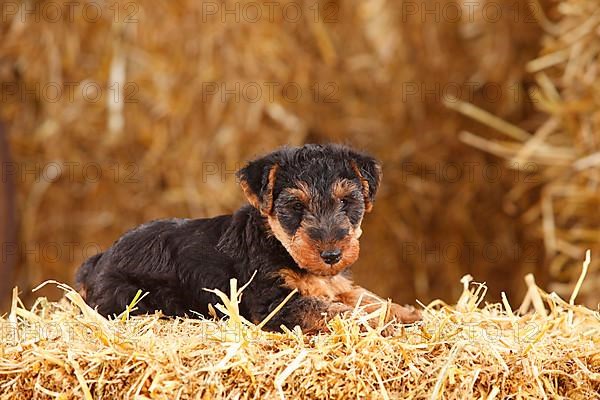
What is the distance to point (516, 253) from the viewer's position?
666cm

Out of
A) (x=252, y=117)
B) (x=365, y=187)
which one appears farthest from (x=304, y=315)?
(x=252, y=117)

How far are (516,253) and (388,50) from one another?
1.66 m

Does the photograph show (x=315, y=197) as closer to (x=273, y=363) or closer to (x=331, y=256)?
(x=331, y=256)

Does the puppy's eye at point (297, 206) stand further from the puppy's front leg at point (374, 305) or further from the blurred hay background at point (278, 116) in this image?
the blurred hay background at point (278, 116)

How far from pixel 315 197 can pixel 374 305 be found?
423 mm

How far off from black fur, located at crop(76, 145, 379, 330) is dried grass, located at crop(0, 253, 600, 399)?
0.30 ft

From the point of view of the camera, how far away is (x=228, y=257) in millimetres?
2900

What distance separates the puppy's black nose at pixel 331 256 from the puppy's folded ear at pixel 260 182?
0.83 feet

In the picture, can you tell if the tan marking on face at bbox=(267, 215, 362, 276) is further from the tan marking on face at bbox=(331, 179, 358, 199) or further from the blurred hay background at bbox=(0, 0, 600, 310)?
the blurred hay background at bbox=(0, 0, 600, 310)

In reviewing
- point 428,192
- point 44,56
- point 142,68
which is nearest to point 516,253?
point 428,192

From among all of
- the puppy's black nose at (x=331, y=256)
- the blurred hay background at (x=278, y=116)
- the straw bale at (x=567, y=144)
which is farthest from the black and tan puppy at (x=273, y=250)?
the blurred hay background at (x=278, y=116)

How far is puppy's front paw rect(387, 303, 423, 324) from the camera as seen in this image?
2.96 metres

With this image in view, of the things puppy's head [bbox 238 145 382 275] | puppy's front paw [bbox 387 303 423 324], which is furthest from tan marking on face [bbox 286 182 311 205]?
puppy's front paw [bbox 387 303 423 324]

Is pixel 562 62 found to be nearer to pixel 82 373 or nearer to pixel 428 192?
pixel 428 192
